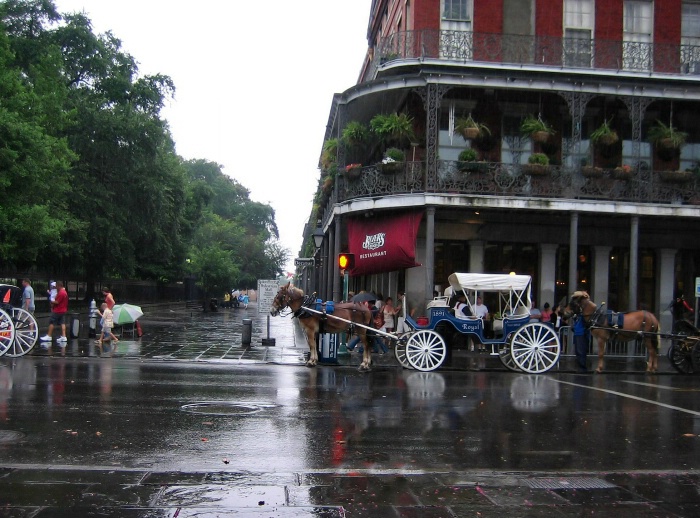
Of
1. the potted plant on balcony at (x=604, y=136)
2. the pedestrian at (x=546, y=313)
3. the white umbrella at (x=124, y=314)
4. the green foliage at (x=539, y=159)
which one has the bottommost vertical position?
the white umbrella at (x=124, y=314)

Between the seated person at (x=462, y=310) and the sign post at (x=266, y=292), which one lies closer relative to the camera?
the seated person at (x=462, y=310)

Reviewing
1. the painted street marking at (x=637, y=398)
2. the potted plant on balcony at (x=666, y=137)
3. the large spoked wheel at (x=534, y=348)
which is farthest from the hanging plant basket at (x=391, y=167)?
the painted street marking at (x=637, y=398)

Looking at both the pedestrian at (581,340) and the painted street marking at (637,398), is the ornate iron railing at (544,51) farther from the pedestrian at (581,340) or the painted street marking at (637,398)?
the painted street marking at (637,398)

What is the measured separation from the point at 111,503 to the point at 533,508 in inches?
142

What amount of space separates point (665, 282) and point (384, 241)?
10991 millimetres

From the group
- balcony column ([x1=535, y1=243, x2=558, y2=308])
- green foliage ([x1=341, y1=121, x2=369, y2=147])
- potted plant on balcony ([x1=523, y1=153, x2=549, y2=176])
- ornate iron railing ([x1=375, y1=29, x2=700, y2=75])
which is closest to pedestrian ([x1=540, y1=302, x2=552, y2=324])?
balcony column ([x1=535, y1=243, x2=558, y2=308])

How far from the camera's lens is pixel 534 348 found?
1694 cm

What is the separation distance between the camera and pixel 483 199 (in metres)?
21.6

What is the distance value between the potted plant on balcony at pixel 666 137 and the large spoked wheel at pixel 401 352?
1189 cm

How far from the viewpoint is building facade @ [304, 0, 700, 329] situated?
860 inches

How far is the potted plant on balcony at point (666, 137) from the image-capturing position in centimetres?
2244

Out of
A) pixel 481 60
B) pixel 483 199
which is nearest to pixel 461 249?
pixel 483 199

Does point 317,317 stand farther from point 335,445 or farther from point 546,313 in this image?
point 546,313

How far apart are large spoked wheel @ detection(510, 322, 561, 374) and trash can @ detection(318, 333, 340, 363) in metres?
4.38
